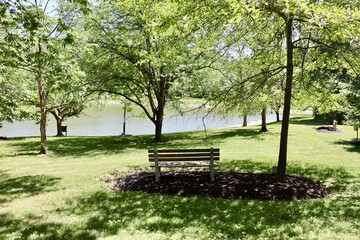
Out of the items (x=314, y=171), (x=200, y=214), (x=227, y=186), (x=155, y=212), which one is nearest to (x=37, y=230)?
(x=155, y=212)

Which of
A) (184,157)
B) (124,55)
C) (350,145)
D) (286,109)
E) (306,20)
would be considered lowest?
(350,145)

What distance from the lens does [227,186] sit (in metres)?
8.59

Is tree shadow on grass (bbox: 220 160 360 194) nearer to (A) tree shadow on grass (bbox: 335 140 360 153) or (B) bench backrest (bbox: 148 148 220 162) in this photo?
(B) bench backrest (bbox: 148 148 220 162)

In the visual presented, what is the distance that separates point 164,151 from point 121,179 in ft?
5.50

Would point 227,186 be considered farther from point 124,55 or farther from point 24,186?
point 124,55

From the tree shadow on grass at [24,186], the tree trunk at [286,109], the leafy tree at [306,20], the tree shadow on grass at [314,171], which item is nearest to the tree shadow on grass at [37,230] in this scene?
the tree shadow on grass at [24,186]

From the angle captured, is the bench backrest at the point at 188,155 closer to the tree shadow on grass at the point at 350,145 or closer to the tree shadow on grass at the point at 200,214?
the tree shadow on grass at the point at 200,214

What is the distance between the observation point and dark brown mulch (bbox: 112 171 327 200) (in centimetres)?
797

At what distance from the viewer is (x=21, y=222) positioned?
6.30 meters

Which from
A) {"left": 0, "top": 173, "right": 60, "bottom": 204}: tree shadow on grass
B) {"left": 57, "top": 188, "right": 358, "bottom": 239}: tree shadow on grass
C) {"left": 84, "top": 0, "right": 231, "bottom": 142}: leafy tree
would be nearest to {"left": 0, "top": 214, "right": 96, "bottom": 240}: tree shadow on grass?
{"left": 57, "top": 188, "right": 358, "bottom": 239}: tree shadow on grass

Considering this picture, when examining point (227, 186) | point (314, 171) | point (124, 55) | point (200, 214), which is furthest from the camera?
point (124, 55)

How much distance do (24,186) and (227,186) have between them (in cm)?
594

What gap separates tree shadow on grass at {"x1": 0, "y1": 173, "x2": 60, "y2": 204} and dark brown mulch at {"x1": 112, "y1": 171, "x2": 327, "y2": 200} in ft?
6.67

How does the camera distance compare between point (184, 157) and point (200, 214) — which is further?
point (184, 157)
